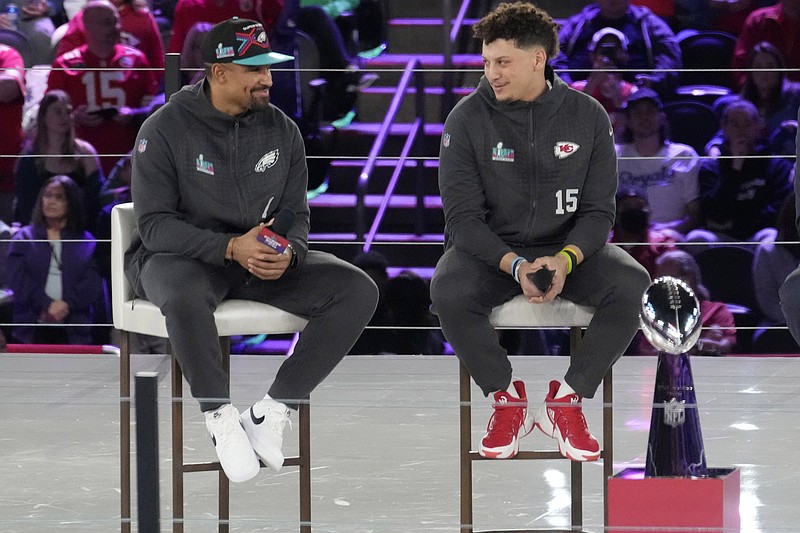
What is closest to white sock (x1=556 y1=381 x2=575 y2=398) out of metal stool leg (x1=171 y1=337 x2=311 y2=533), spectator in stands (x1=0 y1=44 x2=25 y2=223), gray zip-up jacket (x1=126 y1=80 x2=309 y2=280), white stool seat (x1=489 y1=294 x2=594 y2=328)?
white stool seat (x1=489 y1=294 x2=594 y2=328)

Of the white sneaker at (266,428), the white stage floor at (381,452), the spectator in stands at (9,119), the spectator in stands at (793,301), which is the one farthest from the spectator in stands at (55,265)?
the spectator in stands at (793,301)

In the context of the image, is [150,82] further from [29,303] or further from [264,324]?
[264,324]

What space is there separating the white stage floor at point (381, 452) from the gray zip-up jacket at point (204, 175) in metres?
0.38

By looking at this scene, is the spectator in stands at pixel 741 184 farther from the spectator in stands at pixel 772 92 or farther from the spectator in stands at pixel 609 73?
the spectator in stands at pixel 609 73

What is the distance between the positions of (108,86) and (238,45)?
2287 millimetres

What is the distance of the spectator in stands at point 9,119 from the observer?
498 cm

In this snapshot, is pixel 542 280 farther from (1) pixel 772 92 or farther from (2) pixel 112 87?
(2) pixel 112 87

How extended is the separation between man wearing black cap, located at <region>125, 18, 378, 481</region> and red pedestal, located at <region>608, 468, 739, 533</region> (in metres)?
0.65

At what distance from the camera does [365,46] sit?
4914 millimetres

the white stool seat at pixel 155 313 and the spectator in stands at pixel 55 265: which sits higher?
the white stool seat at pixel 155 313

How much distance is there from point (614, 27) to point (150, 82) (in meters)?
1.70

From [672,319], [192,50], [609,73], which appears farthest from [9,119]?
[672,319]

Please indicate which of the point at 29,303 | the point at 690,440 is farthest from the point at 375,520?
the point at 29,303

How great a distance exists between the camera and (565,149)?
2.71 meters
